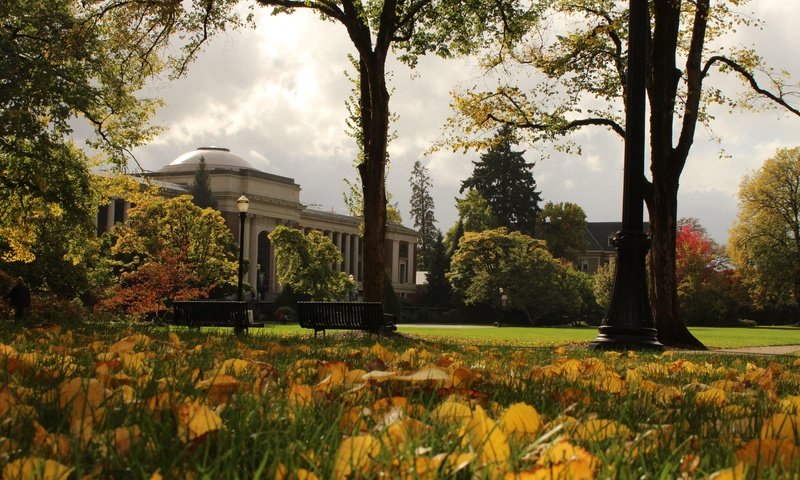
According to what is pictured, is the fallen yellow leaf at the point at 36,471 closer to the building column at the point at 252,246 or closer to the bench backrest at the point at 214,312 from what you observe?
the bench backrest at the point at 214,312

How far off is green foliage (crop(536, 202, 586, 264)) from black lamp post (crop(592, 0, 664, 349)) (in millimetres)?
88561

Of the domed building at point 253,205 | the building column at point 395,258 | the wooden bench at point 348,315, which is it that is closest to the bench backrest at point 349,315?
the wooden bench at point 348,315

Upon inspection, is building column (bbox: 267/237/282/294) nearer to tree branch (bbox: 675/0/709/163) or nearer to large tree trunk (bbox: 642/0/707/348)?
tree branch (bbox: 675/0/709/163)

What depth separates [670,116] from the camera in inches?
854

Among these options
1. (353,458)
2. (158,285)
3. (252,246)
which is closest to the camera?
(353,458)

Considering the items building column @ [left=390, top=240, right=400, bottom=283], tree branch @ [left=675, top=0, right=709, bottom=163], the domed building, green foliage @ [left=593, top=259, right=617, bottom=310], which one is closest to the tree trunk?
tree branch @ [left=675, top=0, right=709, bottom=163]

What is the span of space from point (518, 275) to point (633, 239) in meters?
66.1

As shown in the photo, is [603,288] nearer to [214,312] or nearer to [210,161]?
[210,161]

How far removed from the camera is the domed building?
318 ft

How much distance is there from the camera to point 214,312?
19250mm

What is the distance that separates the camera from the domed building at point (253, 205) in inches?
3812

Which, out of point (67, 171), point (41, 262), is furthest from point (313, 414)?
point (41, 262)

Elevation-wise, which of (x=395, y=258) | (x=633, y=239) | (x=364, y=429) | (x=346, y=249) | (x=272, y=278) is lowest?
(x=364, y=429)

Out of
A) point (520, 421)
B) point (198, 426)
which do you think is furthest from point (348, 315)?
point (198, 426)
